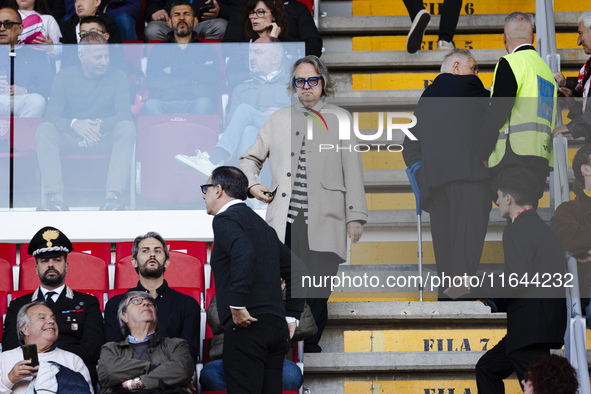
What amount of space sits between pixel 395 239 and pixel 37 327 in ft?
7.76

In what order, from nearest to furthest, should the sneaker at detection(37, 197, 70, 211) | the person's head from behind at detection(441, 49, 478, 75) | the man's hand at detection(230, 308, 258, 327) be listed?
the man's hand at detection(230, 308, 258, 327), the person's head from behind at detection(441, 49, 478, 75), the sneaker at detection(37, 197, 70, 211)

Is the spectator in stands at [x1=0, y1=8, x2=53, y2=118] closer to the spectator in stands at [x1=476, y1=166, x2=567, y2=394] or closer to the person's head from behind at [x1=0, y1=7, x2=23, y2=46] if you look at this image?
the person's head from behind at [x1=0, y1=7, x2=23, y2=46]

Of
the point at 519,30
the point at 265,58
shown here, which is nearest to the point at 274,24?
the point at 265,58

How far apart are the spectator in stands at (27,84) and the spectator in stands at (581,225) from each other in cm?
326

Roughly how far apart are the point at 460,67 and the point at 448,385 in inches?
65.5

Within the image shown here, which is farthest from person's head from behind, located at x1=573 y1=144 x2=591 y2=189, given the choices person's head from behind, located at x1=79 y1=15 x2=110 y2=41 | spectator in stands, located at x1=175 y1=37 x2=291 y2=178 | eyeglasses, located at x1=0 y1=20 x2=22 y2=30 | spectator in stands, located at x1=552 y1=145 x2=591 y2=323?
eyeglasses, located at x1=0 y1=20 x2=22 y2=30

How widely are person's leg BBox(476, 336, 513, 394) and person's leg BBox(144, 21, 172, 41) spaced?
3877 mm

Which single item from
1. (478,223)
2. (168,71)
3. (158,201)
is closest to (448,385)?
(478,223)

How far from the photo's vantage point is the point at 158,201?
6277mm

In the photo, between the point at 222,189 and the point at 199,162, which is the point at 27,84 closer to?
the point at 199,162

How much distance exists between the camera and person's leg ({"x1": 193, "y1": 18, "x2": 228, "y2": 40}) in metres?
7.34

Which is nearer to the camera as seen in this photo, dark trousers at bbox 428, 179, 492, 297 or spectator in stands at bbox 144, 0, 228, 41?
dark trousers at bbox 428, 179, 492, 297

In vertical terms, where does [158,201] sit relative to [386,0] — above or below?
below

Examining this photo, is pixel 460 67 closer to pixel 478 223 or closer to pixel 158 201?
pixel 478 223
